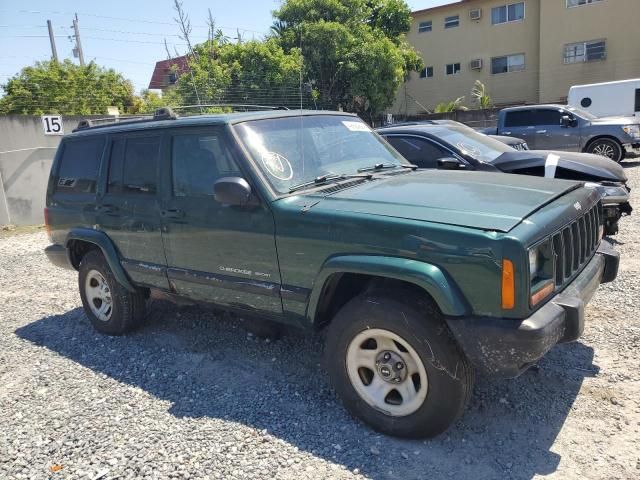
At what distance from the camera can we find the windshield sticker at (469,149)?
22.6ft

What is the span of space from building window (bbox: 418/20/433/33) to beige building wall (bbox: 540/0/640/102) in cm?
609

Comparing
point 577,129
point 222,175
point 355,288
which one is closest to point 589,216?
point 355,288

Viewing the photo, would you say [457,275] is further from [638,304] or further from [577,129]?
[577,129]

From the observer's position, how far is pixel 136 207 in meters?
4.29

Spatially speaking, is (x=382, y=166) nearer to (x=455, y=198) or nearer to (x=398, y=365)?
(x=455, y=198)

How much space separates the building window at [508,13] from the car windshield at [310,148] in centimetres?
2548

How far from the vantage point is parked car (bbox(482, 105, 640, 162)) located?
41.3 feet

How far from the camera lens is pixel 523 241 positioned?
2.57 metres

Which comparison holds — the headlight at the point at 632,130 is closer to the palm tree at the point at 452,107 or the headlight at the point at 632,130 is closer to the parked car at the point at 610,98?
the parked car at the point at 610,98

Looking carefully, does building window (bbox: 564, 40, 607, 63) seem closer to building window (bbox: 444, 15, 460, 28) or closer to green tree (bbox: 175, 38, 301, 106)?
building window (bbox: 444, 15, 460, 28)

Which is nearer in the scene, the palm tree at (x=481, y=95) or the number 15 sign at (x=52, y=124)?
the number 15 sign at (x=52, y=124)

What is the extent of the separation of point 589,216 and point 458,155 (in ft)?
11.4

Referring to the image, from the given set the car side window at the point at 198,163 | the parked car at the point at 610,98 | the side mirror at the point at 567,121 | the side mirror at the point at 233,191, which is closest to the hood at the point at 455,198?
the side mirror at the point at 233,191

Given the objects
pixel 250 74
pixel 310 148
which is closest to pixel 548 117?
pixel 250 74
